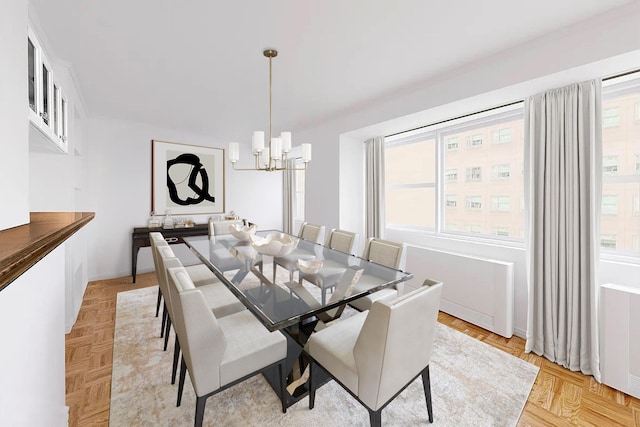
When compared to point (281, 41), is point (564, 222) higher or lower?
lower

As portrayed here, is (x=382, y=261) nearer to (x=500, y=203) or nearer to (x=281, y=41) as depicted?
(x=500, y=203)

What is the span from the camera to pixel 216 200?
205 inches

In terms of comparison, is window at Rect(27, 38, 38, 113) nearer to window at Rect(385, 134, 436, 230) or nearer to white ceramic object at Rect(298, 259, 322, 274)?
white ceramic object at Rect(298, 259, 322, 274)

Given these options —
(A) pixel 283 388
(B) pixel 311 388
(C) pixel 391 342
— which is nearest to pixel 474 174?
(C) pixel 391 342

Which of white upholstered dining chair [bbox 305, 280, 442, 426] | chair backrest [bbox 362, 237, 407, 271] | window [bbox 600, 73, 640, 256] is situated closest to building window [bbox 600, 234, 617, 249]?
window [bbox 600, 73, 640, 256]

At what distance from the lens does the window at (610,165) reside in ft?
7.24

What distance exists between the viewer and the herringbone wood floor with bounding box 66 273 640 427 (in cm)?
167

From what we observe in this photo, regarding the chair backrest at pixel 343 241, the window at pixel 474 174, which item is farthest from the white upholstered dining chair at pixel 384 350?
the window at pixel 474 174

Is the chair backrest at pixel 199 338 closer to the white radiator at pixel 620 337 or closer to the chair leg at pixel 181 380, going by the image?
the chair leg at pixel 181 380

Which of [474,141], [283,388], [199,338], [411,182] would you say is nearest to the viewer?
[199,338]

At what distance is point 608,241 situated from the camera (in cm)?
226

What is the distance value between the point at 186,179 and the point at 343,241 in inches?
129

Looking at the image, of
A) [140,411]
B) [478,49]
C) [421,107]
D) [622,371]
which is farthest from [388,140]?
[140,411]

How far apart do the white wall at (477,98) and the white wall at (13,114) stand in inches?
112
